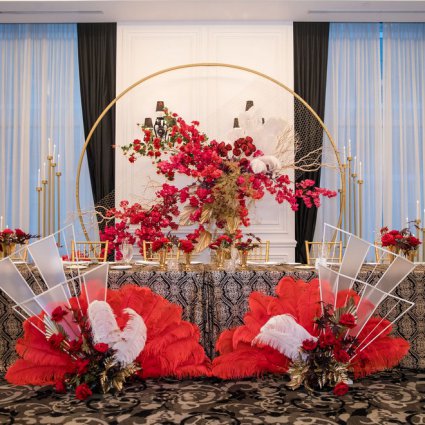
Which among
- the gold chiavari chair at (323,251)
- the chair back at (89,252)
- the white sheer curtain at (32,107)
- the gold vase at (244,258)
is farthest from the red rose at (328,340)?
the white sheer curtain at (32,107)

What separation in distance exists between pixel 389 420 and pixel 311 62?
453 cm

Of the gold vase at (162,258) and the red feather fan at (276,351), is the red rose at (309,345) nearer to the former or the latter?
the red feather fan at (276,351)

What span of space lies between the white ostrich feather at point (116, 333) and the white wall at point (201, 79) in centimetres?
312

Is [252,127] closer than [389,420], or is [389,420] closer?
[389,420]

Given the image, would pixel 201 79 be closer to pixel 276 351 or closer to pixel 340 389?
pixel 276 351

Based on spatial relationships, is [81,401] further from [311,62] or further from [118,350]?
[311,62]

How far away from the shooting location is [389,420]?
244cm

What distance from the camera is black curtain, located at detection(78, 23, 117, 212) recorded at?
603cm

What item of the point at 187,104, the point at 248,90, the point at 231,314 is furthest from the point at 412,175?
the point at 231,314

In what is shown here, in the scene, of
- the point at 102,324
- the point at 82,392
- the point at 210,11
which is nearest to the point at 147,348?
the point at 102,324

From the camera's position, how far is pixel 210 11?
586 cm

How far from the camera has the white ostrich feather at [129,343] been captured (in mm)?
2877

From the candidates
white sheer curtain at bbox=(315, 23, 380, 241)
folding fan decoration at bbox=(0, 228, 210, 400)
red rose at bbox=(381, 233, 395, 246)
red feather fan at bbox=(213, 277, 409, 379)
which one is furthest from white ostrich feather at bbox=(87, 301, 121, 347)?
white sheer curtain at bbox=(315, 23, 380, 241)

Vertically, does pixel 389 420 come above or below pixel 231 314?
below
